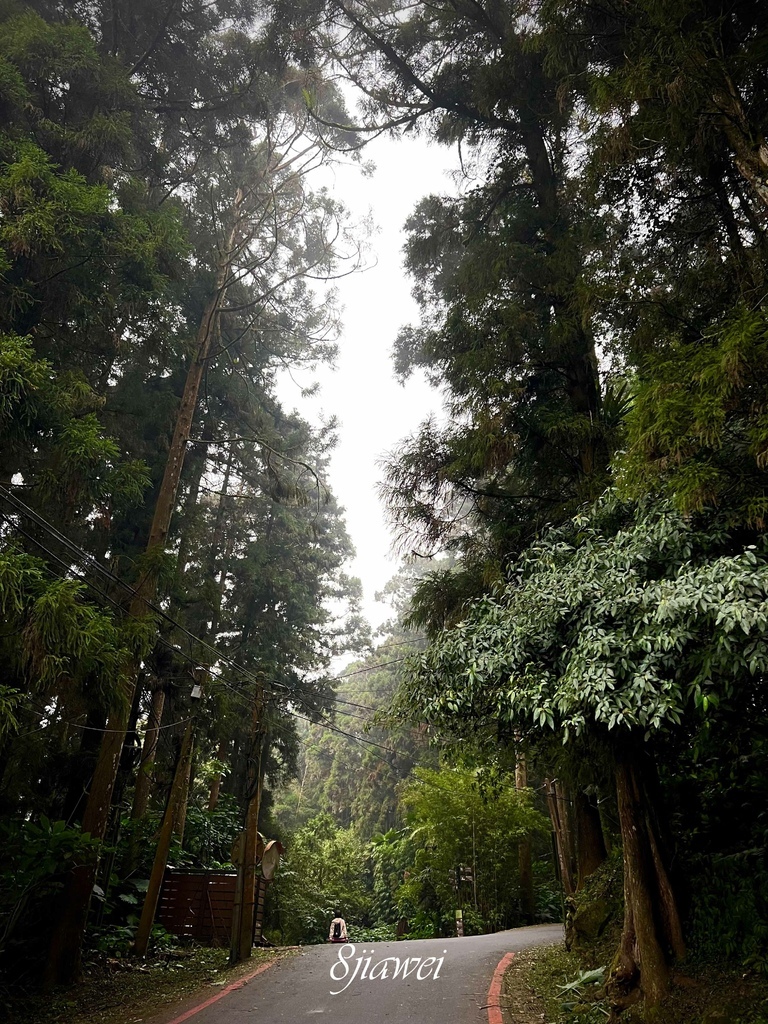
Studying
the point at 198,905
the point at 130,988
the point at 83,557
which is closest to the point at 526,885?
the point at 198,905

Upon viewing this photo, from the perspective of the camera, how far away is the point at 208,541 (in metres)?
17.2

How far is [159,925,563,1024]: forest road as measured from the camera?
21.4 feet

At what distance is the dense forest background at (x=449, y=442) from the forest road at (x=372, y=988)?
190 cm

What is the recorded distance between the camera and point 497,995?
23.0 ft

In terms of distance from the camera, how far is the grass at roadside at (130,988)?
22.1 ft

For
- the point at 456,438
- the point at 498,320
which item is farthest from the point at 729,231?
the point at 456,438

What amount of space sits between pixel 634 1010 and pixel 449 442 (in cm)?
675

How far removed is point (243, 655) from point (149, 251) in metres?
10.9

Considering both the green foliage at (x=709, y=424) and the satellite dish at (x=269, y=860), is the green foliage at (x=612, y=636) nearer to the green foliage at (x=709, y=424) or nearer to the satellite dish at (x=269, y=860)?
the green foliage at (x=709, y=424)

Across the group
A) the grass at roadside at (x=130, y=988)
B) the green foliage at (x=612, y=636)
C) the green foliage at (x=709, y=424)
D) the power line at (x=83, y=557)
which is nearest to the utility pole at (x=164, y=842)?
the grass at roadside at (x=130, y=988)

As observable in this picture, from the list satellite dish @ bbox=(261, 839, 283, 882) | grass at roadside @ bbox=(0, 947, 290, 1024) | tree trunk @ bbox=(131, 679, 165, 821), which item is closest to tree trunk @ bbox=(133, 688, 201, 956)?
grass at roadside @ bbox=(0, 947, 290, 1024)

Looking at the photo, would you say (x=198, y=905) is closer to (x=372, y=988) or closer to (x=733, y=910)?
(x=372, y=988)

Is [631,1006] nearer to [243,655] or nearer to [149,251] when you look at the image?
[149,251]

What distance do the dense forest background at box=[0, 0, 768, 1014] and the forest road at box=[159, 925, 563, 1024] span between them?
1.90 m
